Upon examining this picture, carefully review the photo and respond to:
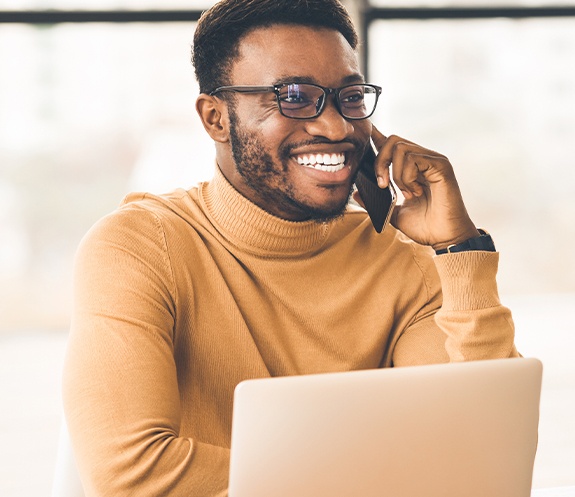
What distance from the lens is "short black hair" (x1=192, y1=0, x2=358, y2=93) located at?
5.22 feet

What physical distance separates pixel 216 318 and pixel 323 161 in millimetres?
368

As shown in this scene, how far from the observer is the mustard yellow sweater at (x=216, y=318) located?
1.23 m

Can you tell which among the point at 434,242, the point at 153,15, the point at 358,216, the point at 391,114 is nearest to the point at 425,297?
the point at 434,242

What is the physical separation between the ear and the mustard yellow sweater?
12 centimetres

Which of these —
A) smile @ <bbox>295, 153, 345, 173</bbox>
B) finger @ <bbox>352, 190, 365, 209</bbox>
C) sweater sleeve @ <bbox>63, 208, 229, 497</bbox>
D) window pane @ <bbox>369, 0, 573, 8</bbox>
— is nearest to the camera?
sweater sleeve @ <bbox>63, 208, 229, 497</bbox>

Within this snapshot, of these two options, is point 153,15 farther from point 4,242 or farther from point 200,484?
point 200,484

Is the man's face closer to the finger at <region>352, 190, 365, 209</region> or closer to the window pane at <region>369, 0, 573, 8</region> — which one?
the finger at <region>352, 190, 365, 209</region>

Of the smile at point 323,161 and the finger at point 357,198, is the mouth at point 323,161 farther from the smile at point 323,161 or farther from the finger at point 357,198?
the finger at point 357,198

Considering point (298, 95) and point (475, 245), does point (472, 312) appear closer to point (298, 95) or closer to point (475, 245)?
point (475, 245)

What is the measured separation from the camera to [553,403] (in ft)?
12.8

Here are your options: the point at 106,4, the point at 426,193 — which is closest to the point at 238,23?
the point at 426,193

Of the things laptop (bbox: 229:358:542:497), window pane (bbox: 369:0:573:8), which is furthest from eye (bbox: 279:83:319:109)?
window pane (bbox: 369:0:573:8)

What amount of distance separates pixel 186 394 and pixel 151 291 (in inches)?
9.7

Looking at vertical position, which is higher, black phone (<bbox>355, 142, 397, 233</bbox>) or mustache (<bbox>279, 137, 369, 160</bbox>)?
mustache (<bbox>279, 137, 369, 160</bbox>)
